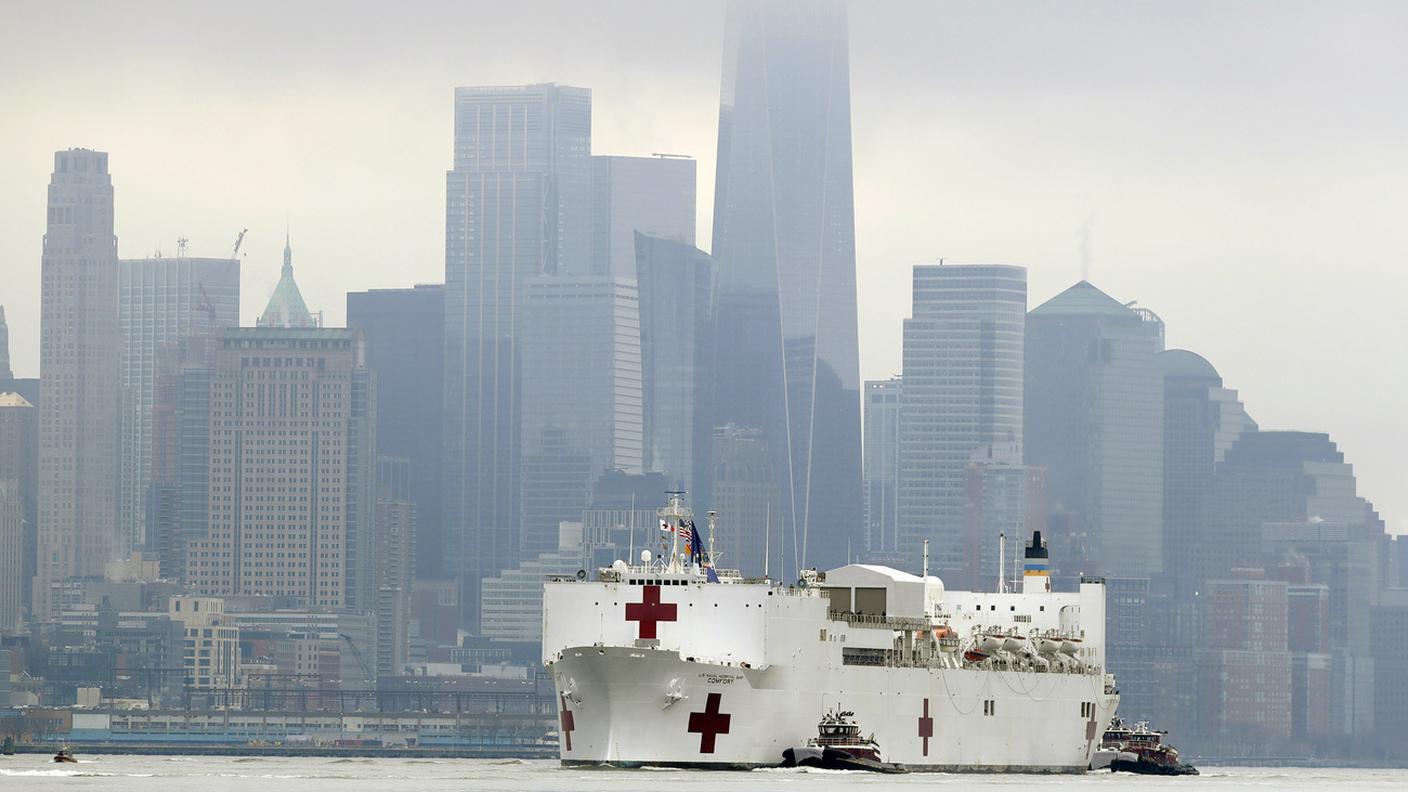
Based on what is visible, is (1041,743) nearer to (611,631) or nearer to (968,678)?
(968,678)

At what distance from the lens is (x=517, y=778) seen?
81.2 metres

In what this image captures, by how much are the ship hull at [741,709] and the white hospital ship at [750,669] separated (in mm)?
38

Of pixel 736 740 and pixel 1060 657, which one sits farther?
pixel 1060 657

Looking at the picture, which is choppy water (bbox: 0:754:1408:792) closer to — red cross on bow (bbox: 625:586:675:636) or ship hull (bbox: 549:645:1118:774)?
ship hull (bbox: 549:645:1118:774)

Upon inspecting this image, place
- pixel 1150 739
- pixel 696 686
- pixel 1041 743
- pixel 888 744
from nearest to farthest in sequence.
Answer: pixel 696 686
pixel 888 744
pixel 1041 743
pixel 1150 739

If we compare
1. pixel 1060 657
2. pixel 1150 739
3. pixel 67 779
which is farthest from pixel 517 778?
pixel 1150 739

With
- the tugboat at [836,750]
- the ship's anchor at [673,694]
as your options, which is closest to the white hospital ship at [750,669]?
the ship's anchor at [673,694]

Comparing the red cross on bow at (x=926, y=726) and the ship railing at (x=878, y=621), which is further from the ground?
the ship railing at (x=878, y=621)

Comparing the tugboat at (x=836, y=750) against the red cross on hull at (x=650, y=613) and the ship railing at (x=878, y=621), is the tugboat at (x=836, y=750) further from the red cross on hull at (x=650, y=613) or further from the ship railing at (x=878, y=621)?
the red cross on hull at (x=650, y=613)

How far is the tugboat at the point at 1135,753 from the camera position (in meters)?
97.6

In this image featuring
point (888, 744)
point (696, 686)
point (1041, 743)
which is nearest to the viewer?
point (696, 686)

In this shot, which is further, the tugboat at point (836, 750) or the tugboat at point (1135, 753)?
the tugboat at point (1135, 753)

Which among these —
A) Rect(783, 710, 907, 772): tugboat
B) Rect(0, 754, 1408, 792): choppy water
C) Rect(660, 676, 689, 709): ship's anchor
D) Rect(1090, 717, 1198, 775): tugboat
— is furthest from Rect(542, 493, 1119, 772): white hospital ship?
Rect(1090, 717, 1198, 775): tugboat

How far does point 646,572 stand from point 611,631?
6.34 feet
